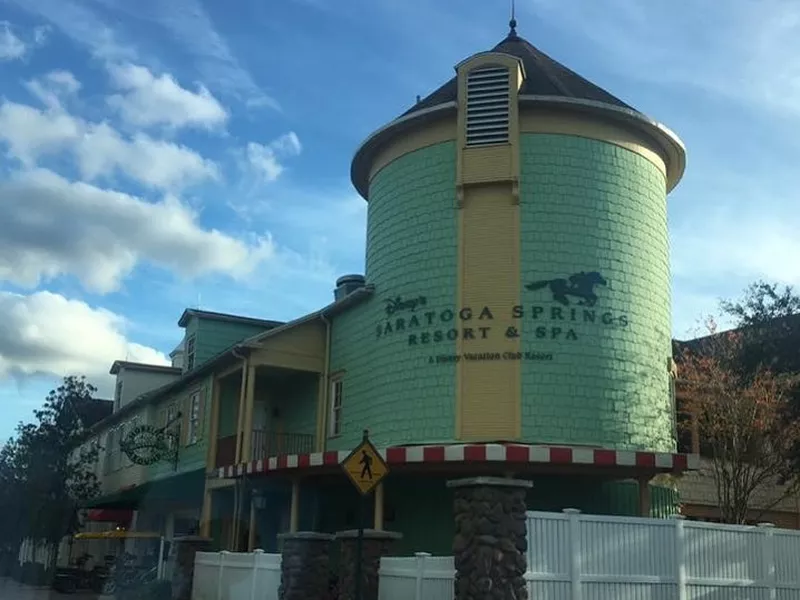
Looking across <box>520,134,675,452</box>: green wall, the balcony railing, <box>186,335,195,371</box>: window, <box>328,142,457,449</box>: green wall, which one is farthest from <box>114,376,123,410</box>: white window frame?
<box>520,134,675,452</box>: green wall

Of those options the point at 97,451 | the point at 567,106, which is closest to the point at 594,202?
the point at 567,106

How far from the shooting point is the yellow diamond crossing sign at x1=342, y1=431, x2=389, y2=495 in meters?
11.2

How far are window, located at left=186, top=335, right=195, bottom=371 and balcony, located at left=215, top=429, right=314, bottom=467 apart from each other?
17.1 ft

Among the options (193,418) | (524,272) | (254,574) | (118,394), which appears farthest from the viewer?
(118,394)

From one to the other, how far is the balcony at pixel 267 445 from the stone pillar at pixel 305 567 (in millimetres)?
8734

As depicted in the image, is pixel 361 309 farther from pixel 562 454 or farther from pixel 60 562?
pixel 60 562

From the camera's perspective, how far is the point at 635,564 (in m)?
12.0

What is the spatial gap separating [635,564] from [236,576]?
305 inches

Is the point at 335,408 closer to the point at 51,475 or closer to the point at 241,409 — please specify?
the point at 241,409

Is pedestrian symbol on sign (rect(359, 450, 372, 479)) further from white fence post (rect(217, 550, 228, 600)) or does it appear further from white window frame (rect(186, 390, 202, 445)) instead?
white window frame (rect(186, 390, 202, 445))

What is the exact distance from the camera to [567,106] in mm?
19859

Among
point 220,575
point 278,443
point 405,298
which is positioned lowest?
point 220,575

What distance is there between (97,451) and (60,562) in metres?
7.52

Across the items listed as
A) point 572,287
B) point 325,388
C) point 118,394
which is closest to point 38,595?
point 325,388
